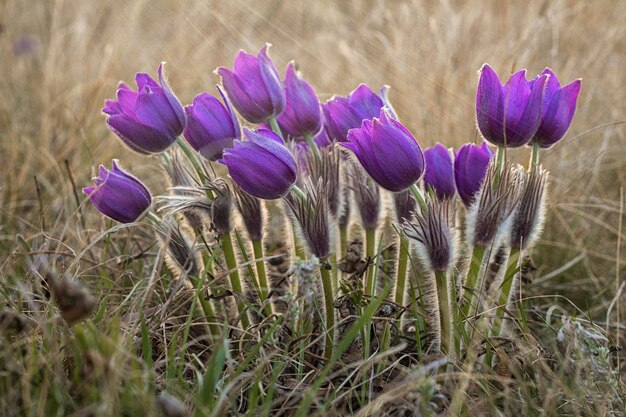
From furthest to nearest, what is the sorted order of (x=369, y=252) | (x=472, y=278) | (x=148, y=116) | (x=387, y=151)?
(x=369, y=252) → (x=472, y=278) → (x=148, y=116) → (x=387, y=151)

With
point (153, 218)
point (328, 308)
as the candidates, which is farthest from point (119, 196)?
point (328, 308)

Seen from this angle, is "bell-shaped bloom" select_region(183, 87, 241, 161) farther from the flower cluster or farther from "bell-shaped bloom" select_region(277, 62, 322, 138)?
"bell-shaped bloom" select_region(277, 62, 322, 138)

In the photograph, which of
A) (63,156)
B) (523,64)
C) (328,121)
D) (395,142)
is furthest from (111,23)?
(395,142)

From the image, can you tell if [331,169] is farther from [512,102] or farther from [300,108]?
[512,102]

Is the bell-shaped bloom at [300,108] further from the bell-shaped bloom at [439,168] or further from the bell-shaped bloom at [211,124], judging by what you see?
the bell-shaped bloom at [439,168]

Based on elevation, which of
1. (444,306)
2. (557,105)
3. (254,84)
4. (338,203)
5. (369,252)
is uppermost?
(254,84)

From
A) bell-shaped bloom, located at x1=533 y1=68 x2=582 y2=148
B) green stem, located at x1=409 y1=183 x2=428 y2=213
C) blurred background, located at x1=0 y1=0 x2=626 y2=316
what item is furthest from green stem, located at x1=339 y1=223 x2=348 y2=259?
blurred background, located at x1=0 y1=0 x2=626 y2=316

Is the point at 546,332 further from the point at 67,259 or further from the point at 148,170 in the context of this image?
the point at 148,170
